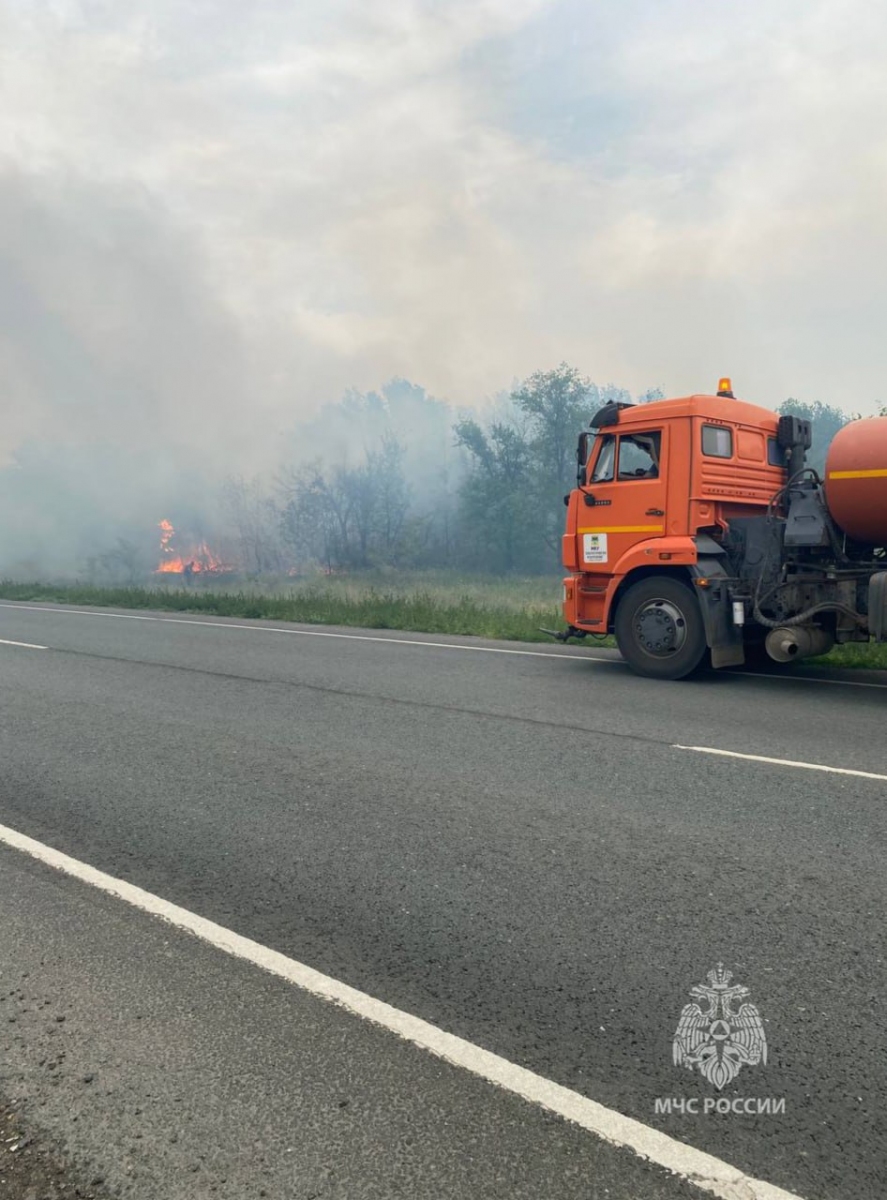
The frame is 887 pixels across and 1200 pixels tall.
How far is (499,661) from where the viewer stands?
1047cm

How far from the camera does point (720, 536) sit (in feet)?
30.0

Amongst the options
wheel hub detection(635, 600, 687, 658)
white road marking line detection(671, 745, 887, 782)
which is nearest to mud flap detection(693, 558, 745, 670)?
wheel hub detection(635, 600, 687, 658)

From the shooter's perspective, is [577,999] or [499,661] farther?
[499,661]

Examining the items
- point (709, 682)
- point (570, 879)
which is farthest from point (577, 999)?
point (709, 682)

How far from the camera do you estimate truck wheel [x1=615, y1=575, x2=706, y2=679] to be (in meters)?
8.84

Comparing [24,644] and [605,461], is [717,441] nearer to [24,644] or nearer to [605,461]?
[605,461]

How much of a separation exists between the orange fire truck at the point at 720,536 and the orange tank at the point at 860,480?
0.03 feet

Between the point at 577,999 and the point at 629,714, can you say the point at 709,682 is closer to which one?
the point at 629,714

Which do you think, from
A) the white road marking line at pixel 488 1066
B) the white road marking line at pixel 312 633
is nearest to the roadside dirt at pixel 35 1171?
the white road marking line at pixel 488 1066

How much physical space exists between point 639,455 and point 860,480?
7.65 feet

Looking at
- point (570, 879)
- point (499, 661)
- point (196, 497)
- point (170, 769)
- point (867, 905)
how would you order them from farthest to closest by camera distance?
point (196, 497) → point (499, 661) → point (170, 769) → point (570, 879) → point (867, 905)

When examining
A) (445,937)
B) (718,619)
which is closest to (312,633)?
(718,619)

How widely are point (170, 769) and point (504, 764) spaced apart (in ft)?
7.14

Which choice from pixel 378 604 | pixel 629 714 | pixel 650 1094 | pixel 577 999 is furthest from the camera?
pixel 378 604
